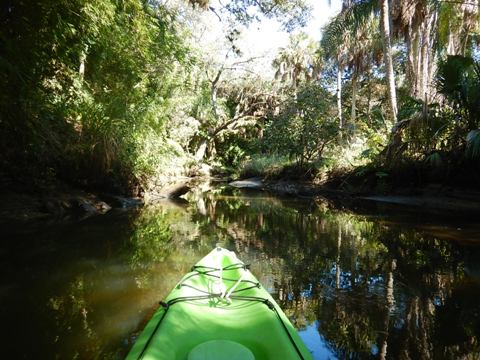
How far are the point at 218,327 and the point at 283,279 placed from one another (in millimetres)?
2390

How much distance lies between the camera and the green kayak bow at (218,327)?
7.76ft

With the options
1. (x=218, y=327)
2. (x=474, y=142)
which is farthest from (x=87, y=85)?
(x=474, y=142)

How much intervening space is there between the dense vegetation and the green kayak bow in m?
4.06

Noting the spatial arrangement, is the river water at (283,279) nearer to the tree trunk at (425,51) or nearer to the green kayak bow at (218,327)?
the green kayak bow at (218,327)

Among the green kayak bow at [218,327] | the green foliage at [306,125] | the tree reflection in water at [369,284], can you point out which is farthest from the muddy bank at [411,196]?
the green kayak bow at [218,327]

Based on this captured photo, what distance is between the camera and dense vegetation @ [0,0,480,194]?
609 cm

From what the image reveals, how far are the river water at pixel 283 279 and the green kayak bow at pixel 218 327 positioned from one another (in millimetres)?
619

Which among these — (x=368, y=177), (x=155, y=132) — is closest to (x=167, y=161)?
(x=155, y=132)

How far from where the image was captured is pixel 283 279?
201 inches

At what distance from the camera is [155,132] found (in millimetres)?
12758

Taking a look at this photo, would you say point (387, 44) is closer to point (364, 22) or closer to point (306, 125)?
point (364, 22)

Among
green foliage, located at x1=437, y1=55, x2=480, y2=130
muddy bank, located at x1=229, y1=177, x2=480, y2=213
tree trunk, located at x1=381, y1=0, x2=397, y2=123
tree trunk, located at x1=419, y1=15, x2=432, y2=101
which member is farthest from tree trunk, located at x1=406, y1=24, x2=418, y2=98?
green foliage, located at x1=437, y1=55, x2=480, y2=130

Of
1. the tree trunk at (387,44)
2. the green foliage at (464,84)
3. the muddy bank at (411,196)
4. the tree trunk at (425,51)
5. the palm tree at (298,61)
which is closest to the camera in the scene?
the green foliage at (464,84)

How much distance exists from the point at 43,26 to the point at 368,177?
12.6 meters
